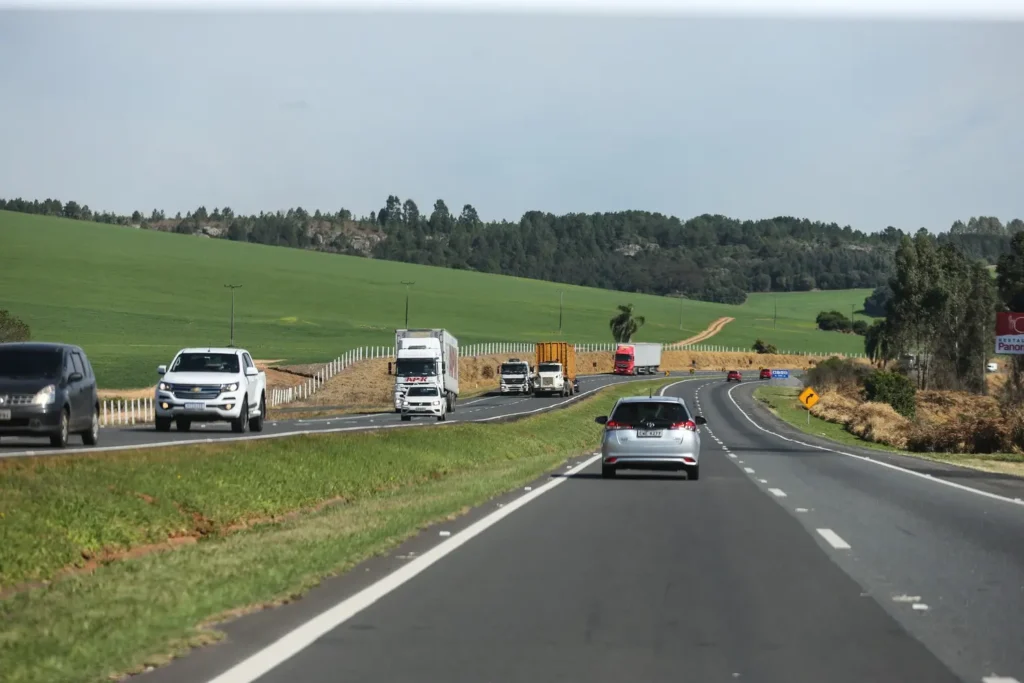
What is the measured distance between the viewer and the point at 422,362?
63812mm

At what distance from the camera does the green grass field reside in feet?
394

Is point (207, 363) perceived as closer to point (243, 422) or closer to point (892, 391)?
point (243, 422)

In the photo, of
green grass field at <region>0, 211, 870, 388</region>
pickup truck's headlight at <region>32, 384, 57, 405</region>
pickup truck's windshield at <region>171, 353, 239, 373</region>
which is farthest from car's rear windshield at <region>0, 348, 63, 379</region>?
green grass field at <region>0, 211, 870, 388</region>

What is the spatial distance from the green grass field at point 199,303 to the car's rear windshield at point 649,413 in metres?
69.3

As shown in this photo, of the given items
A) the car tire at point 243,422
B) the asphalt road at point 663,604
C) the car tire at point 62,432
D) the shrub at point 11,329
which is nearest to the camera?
the asphalt road at point 663,604

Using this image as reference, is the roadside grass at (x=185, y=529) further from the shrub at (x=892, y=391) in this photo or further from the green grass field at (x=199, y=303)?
the shrub at (x=892, y=391)

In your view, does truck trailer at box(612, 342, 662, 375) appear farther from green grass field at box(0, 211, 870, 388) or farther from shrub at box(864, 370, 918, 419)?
shrub at box(864, 370, 918, 419)

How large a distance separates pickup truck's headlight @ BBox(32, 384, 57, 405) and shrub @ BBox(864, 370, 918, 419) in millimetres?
78436

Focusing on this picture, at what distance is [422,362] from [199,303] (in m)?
85.9

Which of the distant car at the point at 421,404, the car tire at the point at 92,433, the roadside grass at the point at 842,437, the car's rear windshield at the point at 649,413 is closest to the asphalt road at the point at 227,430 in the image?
the car tire at the point at 92,433

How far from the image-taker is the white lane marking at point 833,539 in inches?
631

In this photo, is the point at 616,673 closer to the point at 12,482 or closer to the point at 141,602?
the point at 141,602

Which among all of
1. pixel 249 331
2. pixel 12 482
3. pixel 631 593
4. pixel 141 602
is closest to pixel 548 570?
pixel 631 593

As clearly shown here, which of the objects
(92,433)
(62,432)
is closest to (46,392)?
(62,432)
